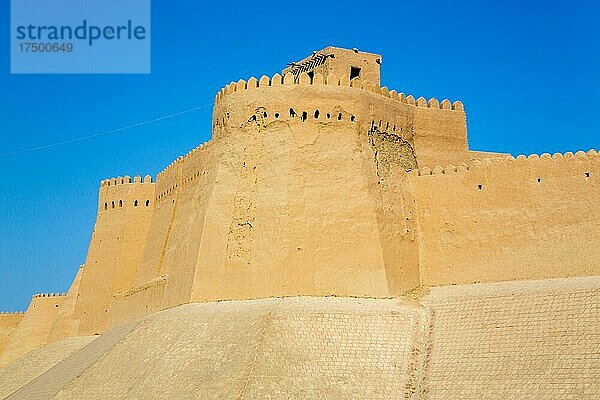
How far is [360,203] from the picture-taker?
24.8 m

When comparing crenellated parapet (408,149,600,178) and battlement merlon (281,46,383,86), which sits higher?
battlement merlon (281,46,383,86)

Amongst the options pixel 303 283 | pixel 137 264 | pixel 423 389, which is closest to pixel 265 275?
pixel 303 283

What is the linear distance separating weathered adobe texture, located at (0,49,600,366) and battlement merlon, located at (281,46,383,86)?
2.78 meters

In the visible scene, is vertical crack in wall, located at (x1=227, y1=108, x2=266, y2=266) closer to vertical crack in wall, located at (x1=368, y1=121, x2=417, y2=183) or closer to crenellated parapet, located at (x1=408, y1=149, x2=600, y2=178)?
vertical crack in wall, located at (x1=368, y1=121, x2=417, y2=183)

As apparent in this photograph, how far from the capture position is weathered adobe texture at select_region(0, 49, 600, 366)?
74.7 feet

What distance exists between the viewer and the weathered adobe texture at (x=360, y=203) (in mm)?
22781

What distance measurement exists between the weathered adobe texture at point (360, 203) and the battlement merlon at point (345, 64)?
278cm

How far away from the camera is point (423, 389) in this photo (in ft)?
65.9

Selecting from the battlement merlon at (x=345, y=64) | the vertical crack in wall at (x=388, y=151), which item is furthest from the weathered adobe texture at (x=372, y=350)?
the battlement merlon at (x=345, y=64)

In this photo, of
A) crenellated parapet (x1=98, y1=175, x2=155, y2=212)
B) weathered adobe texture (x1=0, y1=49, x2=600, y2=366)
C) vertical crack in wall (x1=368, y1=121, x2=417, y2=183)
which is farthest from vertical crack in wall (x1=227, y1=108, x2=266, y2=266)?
crenellated parapet (x1=98, y1=175, x2=155, y2=212)

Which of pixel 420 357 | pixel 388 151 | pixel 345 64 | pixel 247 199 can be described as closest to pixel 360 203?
pixel 388 151

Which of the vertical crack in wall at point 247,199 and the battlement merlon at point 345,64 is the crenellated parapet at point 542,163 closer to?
the vertical crack in wall at point 247,199

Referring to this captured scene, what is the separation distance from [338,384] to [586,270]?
6.68m

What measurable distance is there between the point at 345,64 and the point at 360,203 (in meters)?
6.93
